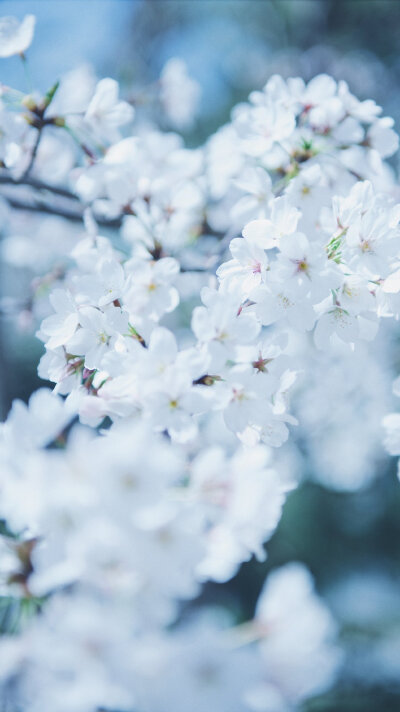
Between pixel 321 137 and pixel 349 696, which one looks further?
pixel 349 696

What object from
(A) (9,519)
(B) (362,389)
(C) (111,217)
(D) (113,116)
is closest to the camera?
(A) (9,519)

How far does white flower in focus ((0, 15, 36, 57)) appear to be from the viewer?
4.71 feet

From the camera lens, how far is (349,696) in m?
4.10

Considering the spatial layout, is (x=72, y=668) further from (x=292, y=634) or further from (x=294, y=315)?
(x=294, y=315)

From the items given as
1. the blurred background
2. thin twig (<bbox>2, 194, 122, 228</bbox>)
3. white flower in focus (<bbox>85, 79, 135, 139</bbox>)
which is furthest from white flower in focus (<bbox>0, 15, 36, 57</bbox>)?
the blurred background

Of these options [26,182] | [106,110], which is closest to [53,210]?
[26,182]

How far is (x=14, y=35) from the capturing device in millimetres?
1452

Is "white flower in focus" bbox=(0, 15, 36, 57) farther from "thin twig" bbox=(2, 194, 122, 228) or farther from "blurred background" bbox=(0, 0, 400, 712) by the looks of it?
"blurred background" bbox=(0, 0, 400, 712)

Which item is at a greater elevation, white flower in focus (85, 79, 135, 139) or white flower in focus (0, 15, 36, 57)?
white flower in focus (0, 15, 36, 57)

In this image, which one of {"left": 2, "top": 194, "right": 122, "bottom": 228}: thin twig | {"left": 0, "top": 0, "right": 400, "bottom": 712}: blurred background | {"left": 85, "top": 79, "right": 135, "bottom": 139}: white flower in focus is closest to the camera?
{"left": 85, "top": 79, "right": 135, "bottom": 139}: white flower in focus

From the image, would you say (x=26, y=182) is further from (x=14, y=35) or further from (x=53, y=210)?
(x=14, y=35)

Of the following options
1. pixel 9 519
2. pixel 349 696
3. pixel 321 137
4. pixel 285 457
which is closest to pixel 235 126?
pixel 321 137

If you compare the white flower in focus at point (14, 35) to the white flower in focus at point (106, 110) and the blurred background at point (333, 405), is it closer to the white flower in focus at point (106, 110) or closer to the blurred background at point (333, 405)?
the white flower in focus at point (106, 110)

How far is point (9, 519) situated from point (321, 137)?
1.29 m
